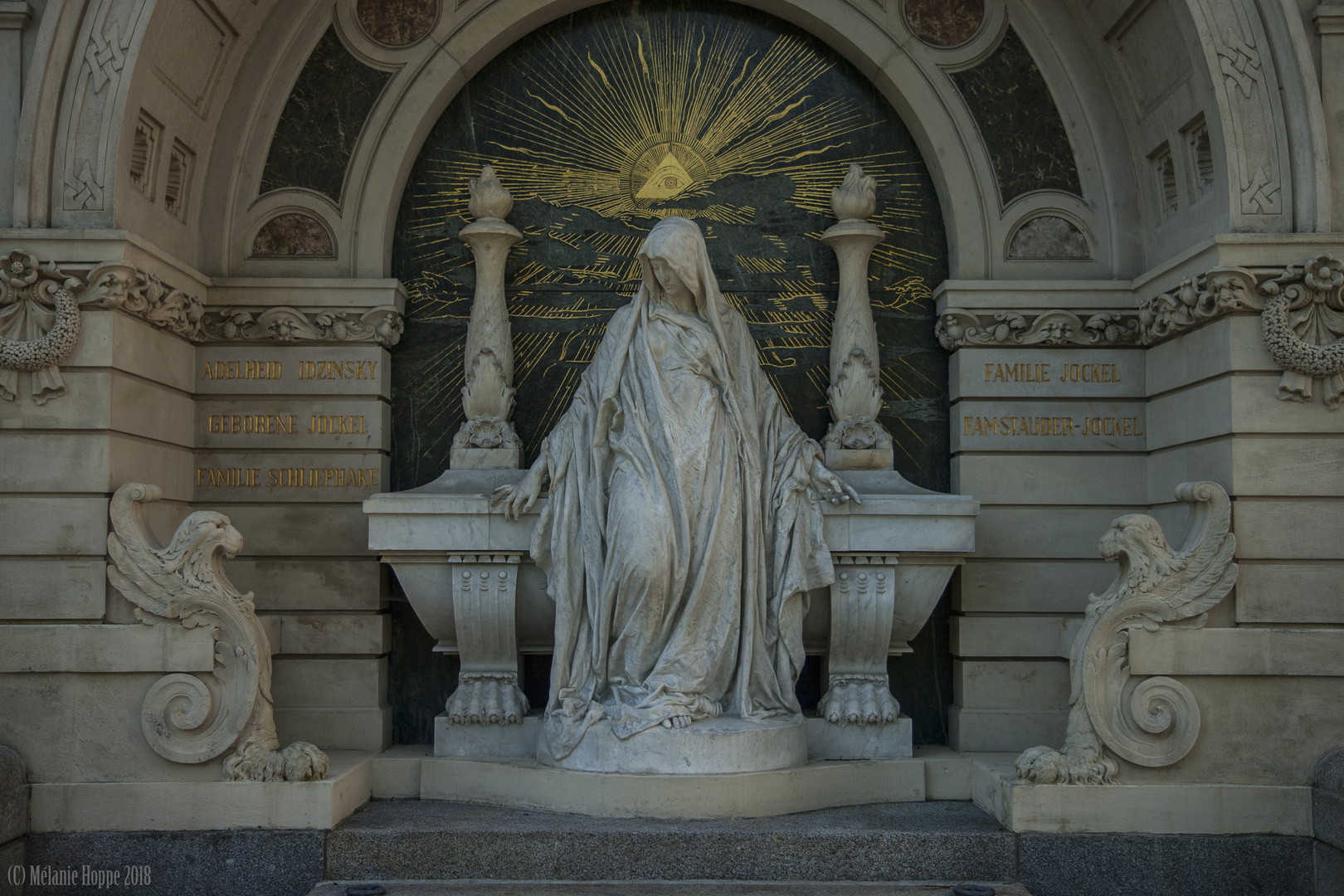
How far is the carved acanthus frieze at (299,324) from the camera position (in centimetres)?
901

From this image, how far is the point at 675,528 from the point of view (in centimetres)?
780

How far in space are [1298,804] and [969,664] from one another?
2.30m

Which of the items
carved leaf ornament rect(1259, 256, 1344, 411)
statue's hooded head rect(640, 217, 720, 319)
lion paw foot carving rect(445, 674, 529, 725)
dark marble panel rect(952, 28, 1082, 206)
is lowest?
lion paw foot carving rect(445, 674, 529, 725)

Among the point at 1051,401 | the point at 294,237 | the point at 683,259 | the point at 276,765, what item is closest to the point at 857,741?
the point at 1051,401

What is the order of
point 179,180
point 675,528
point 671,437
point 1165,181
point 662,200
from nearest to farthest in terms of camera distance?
point 675,528 < point 671,437 < point 179,180 < point 1165,181 < point 662,200

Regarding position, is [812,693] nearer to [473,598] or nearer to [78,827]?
[473,598]

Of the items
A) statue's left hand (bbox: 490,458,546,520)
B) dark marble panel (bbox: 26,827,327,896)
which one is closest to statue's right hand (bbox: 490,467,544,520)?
statue's left hand (bbox: 490,458,546,520)

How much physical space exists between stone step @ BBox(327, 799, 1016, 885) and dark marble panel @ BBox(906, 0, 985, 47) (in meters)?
5.66

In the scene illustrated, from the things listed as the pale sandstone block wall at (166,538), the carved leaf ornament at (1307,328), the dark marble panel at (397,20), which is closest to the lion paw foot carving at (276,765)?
the pale sandstone block wall at (166,538)

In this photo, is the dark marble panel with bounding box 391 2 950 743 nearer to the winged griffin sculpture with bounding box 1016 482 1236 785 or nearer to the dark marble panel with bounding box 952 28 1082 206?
the dark marble panel with bounding box 952 28 1082 206

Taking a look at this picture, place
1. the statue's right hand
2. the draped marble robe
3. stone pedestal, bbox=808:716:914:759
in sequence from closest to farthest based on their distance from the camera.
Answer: the draped marble robe
the statue's right hand
stone pedestal, bbox=808:716:914:759

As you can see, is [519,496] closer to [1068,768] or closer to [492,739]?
[492,739]

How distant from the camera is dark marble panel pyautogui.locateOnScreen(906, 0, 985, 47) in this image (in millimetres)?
9352

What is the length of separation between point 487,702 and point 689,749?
1.67 m
